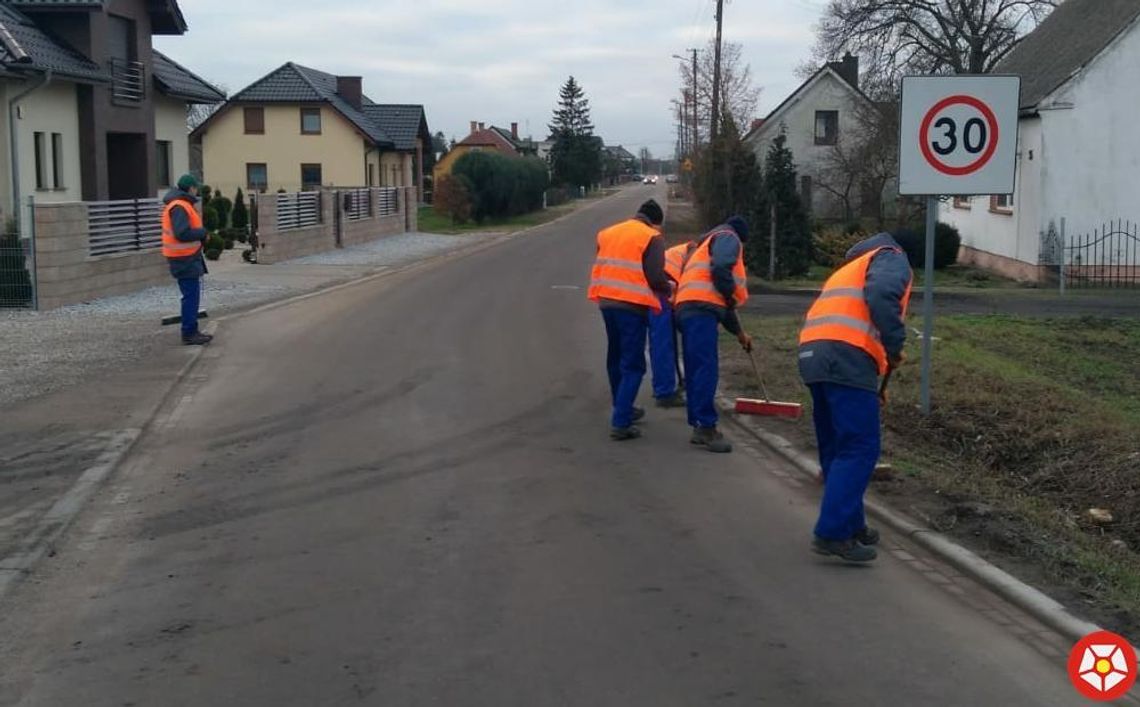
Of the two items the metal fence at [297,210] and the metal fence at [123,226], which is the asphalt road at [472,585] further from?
the metal fence at [297,210]

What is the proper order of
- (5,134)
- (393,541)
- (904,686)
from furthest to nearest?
(5,134), (393,541), (904,686)

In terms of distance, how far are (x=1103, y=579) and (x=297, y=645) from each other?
12.4 ft

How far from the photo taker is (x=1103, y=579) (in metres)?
6.21

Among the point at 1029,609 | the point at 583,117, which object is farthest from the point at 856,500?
the point at 583,117

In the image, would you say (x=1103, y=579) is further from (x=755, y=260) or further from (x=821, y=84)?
(x=821, y=84)

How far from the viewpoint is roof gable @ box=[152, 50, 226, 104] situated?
34.2 meters

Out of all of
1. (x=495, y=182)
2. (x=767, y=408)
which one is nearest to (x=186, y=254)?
(x=767, y=408)

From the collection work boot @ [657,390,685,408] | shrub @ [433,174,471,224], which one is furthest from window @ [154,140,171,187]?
work boot @ [657,390,685,408]

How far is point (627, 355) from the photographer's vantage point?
380 inches

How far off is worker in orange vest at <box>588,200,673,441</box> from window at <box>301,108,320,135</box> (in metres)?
48.1

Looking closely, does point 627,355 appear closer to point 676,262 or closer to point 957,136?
point 676,262

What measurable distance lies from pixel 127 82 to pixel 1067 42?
2233cm

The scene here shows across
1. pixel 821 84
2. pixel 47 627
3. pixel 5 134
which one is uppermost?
A: pixel 821 84

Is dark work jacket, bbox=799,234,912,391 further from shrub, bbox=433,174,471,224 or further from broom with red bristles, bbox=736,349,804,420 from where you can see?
shrub, bbox=433,174,471,224
